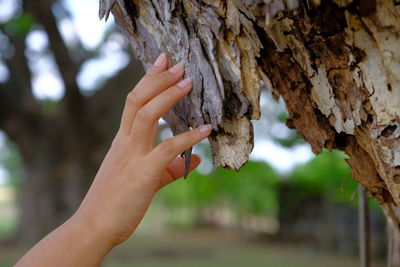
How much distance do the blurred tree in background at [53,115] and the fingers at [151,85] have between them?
4.44m

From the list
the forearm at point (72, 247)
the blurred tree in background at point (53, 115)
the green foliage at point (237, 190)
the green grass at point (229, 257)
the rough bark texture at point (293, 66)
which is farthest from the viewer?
the green foliage at point (237, 190)

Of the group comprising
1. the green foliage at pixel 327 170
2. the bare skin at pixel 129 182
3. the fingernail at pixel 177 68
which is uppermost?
the green foliage at pixel 327 170

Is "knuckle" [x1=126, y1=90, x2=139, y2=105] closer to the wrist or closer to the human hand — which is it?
the human hand

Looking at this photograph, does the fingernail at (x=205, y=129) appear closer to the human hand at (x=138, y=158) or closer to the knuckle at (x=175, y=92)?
the human hand at (x=138, y=158)

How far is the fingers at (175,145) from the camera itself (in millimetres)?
1270

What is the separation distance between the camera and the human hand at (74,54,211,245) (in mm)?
1277

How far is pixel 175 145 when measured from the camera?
1273 millimetres

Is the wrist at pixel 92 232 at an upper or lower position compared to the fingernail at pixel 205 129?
lower

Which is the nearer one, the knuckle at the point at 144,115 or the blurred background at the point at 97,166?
the knuckle at the point at 144,115

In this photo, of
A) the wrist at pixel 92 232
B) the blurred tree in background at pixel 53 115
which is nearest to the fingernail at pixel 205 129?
the wrist at pixel 92 232

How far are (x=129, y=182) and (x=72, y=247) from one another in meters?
0.23

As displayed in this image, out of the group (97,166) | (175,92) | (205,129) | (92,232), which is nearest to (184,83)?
(175,92)

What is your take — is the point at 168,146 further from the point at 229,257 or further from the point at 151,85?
the point at 229,257

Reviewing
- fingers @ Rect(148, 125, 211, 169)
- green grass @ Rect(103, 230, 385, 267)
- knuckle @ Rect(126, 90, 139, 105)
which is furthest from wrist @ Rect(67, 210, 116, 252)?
green grass @ Rect(103, 230, 385, 267)
